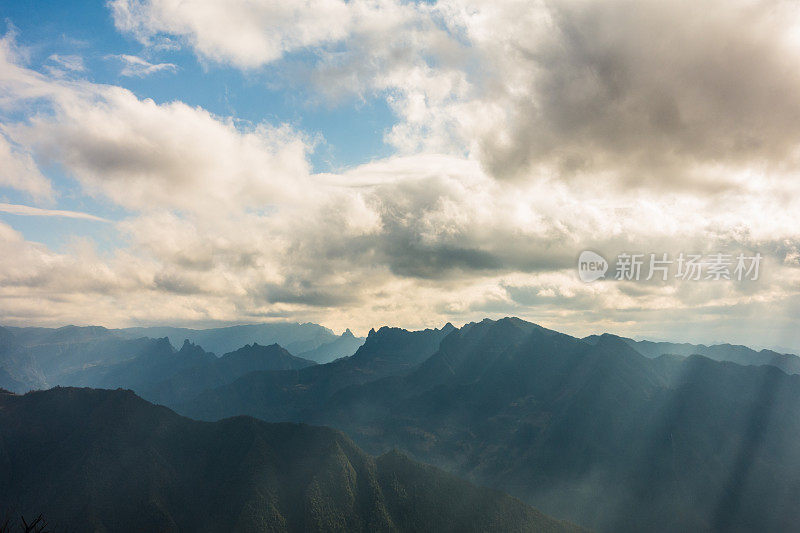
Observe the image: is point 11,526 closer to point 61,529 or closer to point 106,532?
point 61,529

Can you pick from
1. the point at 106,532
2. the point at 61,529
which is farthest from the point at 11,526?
the point at 106,532
